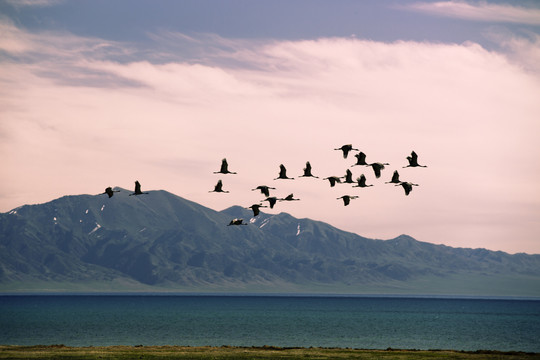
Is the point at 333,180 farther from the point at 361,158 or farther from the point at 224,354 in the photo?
the point at 224,354

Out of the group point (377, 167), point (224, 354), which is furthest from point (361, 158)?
point (224, 354)

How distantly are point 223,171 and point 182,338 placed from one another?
83.5 meters

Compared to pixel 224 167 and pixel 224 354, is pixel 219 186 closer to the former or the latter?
pixel 224 167

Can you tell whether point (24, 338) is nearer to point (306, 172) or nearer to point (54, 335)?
point (54, 335)

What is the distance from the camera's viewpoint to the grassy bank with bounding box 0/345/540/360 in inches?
3342

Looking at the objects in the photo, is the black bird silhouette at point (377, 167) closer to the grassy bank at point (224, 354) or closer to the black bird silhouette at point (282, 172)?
the black bird silhouette at point (282, 172)

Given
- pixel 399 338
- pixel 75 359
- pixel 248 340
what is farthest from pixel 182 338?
pixel 75 359

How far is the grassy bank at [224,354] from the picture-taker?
84875mm

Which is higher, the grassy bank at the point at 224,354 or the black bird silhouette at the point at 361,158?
the black bird silhouette at the point at 361,158

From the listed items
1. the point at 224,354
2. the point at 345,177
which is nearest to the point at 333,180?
the point at 345,177

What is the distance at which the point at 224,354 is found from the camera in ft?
291

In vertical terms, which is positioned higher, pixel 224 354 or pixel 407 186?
pixel 407 186

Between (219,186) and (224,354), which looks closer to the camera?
(219,186)

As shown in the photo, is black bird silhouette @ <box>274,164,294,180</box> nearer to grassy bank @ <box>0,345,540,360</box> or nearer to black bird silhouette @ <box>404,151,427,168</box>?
black bird silhouette @ <box>404,151,427,168</box>
